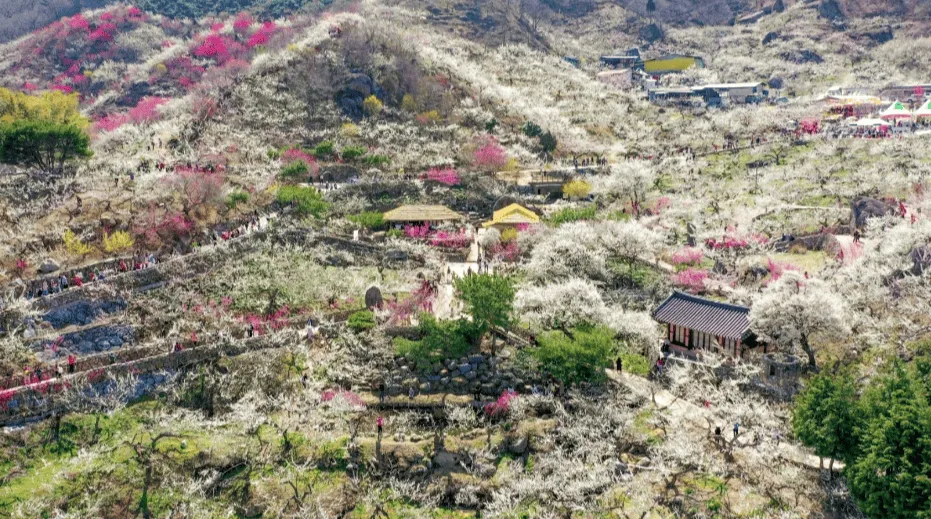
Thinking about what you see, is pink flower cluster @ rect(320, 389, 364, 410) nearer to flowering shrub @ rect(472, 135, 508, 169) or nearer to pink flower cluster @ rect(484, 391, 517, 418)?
pink flower cluster @ rect(484, 391, 517, 418)

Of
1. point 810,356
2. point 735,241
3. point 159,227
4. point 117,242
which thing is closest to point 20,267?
point 117,242

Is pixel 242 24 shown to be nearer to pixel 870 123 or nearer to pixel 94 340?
pixel 870 123

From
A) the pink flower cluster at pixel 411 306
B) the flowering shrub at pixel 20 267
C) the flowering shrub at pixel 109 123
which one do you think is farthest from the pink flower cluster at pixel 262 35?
the pink flower cluster at pixel 411 306

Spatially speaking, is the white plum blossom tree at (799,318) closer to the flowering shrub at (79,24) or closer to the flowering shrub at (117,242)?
the flowering shrub at (117,242)

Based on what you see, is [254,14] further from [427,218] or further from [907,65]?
[907,65]

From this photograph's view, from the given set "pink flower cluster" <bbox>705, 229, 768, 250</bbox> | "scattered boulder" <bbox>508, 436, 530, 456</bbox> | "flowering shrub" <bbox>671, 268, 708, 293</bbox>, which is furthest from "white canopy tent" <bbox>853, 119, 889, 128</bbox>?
"scattered boulder" <bbox>508, 436, 530, 456</bbox>
